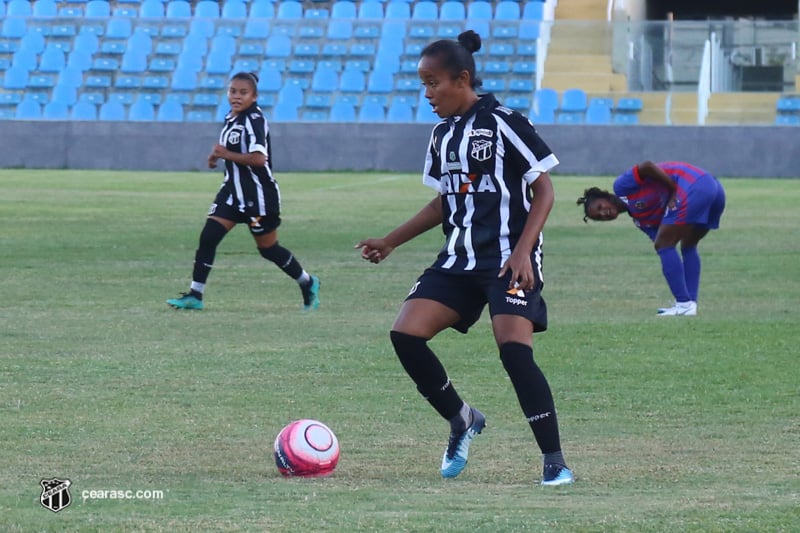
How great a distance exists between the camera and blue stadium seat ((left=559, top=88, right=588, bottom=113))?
1398 inches

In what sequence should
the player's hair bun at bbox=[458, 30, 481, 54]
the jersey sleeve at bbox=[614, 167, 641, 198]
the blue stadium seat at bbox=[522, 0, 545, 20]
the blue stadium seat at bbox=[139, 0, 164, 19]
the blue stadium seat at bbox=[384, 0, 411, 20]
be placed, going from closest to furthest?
the player's hair bun at bbox=[458, 30, 481, 54] < the jersey sleeve at bbox=[614, 167, 641, 198] < the blue stadium seat at bbox=[522, 0, 545, 20] < the blue stadium seat at bbox=[384, 0, 411, 20] < the blue stadium seat at bbox=[139, 0, 164, 19]

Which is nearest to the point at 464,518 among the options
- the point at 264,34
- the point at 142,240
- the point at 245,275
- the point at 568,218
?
the point at 245,275

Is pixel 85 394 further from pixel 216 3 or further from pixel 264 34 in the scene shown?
pixel 216 3

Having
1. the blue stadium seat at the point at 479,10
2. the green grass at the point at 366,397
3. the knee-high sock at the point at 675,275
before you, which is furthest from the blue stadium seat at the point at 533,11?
the knee-high sock at the point at 675,275

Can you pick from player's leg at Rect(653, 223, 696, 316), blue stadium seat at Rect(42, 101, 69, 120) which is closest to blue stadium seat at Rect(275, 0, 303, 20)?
blue stadium seat at Rect(42, 101, 69, 120)

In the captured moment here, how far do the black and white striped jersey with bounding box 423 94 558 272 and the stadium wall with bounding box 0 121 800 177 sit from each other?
27.8m

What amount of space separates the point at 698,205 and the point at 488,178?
669 cm

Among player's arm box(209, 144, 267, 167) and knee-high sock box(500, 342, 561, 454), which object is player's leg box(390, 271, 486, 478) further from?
player's arm box(209, 144, 267, 167)

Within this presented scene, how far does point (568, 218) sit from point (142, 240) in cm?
720

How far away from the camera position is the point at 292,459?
21.3 ft

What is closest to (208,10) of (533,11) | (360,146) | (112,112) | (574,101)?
(112,112)

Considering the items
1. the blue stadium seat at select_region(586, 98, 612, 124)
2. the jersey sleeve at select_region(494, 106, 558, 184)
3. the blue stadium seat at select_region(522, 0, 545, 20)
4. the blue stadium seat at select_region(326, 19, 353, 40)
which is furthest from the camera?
the blue stadium seat at select_region(522, 0, 545, 20)

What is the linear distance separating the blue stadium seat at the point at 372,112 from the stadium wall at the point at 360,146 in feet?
3.61

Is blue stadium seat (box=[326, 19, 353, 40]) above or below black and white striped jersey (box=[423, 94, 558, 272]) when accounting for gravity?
above
